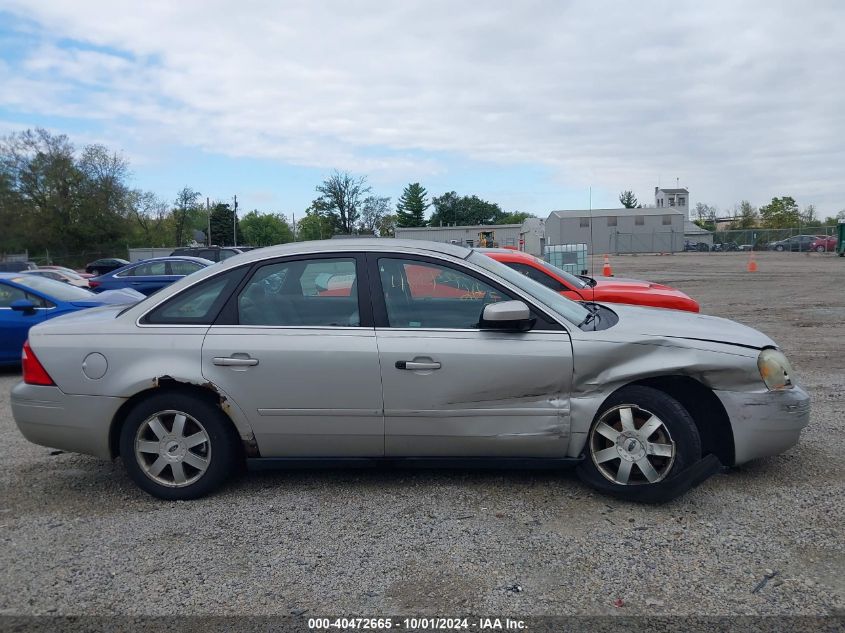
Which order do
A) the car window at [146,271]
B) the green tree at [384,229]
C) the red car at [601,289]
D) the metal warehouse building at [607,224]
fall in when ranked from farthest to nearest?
1. the metal warehouse building at [607,224]
2. the green tree at [384,229]
3. the car window at [146,271]
4. the red car at [601,289]

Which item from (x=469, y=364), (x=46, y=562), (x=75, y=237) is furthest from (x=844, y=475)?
(x=75, y=237)

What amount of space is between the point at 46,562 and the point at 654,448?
11.0 ft

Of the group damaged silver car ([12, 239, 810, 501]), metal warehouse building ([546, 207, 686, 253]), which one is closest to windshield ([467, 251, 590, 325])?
damaged silver car ([12, 239, 810, 501])

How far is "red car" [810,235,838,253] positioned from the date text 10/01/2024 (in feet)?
166

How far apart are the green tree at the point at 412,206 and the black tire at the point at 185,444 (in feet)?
336

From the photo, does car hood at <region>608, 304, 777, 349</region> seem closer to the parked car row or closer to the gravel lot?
the gravel lot

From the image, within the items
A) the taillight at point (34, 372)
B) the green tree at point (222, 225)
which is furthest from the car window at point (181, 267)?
the green tree at point (222, 225)

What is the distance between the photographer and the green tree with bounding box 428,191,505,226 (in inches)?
4343

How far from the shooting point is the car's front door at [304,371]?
411 centimetres

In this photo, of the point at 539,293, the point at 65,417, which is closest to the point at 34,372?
the point at 65,417

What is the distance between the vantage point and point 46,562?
3.56 m

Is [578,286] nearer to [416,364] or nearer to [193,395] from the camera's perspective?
[416,364]

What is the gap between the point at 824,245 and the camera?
4678cm

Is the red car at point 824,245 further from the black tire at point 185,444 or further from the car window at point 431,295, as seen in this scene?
the black tire at point 185,444
